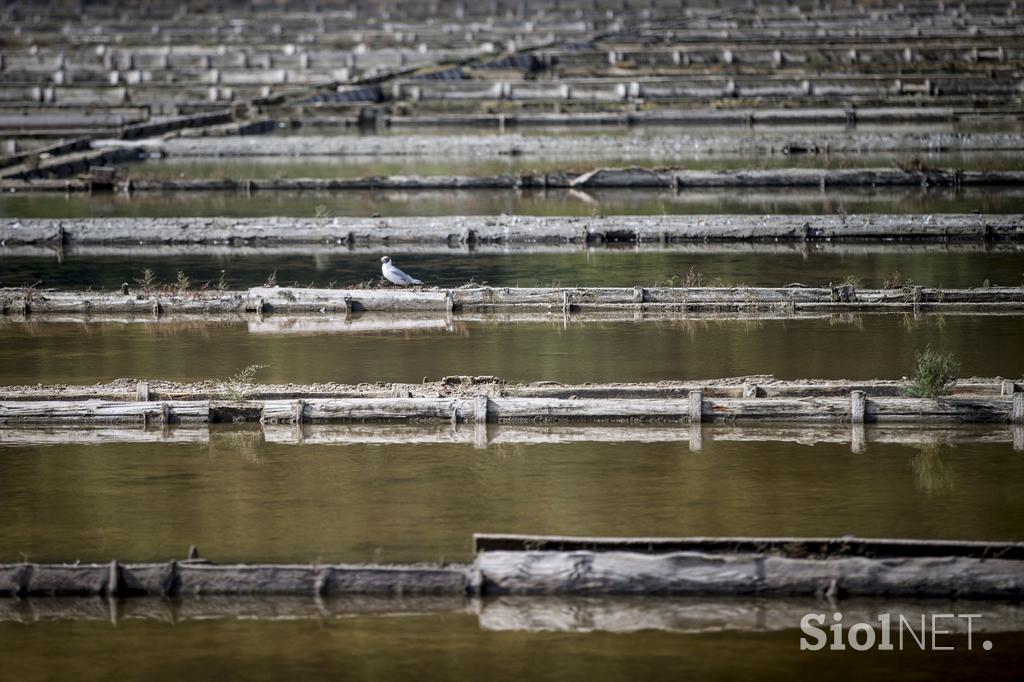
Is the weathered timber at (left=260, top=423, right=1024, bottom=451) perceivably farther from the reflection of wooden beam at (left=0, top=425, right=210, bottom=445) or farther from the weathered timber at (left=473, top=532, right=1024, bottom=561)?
the weathered timber at (left=473, top=532, right=1024, bottom=561)

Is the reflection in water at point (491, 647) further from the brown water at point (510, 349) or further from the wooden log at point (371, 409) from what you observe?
the brown water at point (510, 349)

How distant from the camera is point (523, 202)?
23.3 meters

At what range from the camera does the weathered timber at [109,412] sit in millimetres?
12250

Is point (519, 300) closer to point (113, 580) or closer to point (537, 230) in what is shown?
point (537, 230)

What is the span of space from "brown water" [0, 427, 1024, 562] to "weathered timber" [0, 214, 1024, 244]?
28.2 feet

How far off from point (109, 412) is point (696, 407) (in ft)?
14.7

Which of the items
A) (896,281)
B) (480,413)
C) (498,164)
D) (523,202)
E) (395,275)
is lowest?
(480,413)

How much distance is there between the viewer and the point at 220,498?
10.6 m

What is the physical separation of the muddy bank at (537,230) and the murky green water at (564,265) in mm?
270

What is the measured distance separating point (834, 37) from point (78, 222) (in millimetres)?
25962

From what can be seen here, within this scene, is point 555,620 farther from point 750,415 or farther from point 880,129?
point 880,129

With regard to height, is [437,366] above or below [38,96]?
below

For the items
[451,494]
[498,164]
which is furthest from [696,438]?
[498,164]

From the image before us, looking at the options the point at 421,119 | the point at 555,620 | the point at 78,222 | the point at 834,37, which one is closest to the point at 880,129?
the point at 421,119
